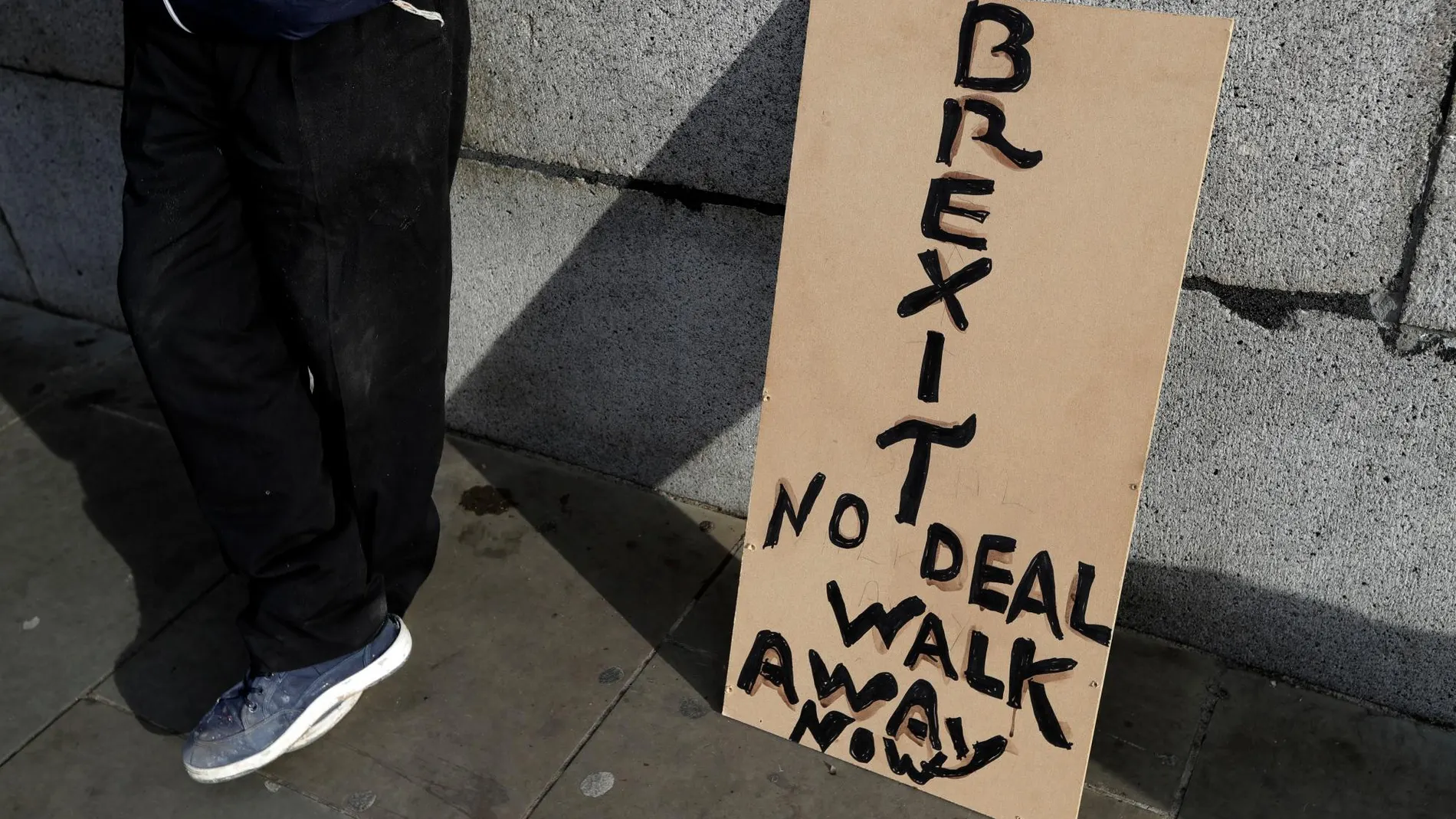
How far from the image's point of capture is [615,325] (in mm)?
2766

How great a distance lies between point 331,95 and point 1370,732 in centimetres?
223

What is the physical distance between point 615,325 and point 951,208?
107 cm

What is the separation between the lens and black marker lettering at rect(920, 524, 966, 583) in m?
2.04

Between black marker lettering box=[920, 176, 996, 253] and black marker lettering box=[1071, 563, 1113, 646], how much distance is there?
0.54 meters

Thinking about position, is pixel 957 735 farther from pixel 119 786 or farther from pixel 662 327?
pixel 119 786

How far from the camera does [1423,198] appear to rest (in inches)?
75.7

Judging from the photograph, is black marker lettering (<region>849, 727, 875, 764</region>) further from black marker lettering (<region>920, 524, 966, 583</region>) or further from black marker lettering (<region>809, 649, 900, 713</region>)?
black marker lettering (<region>920, 524, 966, 583</region>)

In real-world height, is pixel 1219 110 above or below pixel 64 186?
above

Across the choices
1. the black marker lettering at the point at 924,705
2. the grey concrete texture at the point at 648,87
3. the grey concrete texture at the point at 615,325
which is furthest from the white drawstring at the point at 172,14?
the black marker lettering at the point at 924,705

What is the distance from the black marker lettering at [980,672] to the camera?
206 cm

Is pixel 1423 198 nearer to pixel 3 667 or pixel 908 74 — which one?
pixel 908 74

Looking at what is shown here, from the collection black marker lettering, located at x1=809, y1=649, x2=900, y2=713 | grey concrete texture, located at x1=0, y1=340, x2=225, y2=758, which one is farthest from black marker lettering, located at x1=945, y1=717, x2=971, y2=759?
grey concrete texture, located at x1=0, y1=340, x2=225, y2=758

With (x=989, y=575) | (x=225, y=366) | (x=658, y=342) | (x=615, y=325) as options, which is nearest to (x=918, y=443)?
(x=989, y=575)

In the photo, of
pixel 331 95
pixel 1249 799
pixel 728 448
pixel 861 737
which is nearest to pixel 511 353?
pixel 728 448
